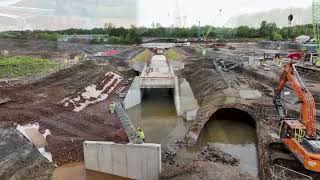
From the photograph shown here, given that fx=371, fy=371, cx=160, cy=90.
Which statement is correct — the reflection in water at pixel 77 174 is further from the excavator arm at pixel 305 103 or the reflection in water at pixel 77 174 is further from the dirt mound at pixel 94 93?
the excavator arm at pixel 305 103

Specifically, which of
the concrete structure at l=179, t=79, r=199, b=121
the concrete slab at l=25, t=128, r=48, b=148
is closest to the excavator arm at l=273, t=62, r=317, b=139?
the concrete structure at l=179, t=79, r=199, b=121

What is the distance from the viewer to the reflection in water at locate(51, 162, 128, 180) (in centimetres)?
2587

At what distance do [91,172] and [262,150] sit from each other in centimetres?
1237

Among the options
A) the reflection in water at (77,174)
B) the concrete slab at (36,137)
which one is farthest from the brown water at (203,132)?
the concrete slab at (36,137)

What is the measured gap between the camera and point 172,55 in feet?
267

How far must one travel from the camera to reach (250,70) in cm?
5403

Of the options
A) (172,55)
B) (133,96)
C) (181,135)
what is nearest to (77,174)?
(181,135)

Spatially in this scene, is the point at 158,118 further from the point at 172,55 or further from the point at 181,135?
the point at 172,55

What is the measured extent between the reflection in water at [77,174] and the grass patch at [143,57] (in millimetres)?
43533

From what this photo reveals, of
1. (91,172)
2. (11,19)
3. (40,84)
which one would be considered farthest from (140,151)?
(11,19)

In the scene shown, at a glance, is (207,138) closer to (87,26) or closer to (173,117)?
(173,117)

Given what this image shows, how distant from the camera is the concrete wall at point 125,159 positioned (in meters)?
25.0

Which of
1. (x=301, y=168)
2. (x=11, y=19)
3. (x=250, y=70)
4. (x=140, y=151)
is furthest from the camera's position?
(x=11, y=19)

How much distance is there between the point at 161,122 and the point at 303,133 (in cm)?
2005
